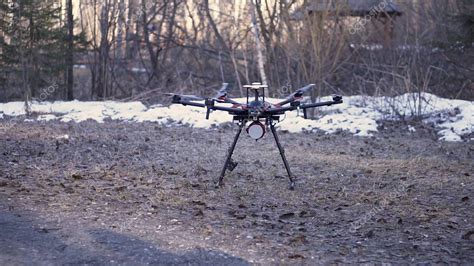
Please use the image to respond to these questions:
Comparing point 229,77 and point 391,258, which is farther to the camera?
point 229,77

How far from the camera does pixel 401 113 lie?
52.0 feet

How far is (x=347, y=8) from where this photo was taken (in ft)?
64.7

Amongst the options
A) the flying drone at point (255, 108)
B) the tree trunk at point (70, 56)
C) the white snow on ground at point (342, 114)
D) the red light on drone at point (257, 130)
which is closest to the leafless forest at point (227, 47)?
the tree trunk at point (70, 56)

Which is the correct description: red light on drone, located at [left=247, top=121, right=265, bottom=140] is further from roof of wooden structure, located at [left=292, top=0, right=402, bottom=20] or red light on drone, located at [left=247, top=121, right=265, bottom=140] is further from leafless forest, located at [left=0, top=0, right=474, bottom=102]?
roof of wooden structure, located at [left=292, top=0, right=402, bottom=20]

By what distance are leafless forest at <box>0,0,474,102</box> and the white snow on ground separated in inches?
26.5

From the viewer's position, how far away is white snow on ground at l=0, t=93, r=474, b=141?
47.6 ft

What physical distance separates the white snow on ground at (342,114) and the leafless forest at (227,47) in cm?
67

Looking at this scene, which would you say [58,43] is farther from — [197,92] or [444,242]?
[444,242]

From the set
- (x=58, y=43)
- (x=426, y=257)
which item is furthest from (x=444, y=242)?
(x=58, y=43)

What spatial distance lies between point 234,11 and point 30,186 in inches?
740

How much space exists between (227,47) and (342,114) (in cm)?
884

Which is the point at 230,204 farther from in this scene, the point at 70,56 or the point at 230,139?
the point at 70,56

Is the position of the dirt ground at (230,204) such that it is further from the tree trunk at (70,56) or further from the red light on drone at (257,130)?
the tree trunk at (70,56)

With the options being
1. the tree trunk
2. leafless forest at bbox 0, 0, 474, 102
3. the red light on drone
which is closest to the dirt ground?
the red light on drone
